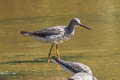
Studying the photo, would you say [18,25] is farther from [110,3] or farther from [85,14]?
[110,3]

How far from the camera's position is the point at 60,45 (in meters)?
15.1

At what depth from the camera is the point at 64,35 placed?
13.9m

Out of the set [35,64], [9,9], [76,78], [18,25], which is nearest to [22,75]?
[35,64]

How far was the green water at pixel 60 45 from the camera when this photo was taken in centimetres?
1208

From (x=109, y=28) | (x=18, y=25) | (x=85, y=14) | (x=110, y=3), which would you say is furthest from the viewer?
(x=110, y=3)

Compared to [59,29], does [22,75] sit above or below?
below

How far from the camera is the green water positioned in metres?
12.1

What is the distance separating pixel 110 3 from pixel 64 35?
831 cm

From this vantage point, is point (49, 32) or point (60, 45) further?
point (60, 45)

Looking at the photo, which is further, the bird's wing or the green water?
the bird's wing

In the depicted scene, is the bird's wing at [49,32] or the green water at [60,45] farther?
the bird's wing at [49,32]

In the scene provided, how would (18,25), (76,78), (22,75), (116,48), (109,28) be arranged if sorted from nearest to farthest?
(76,78)
(22,75)
(116,48)
(109,28)
(18,25)

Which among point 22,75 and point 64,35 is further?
point 64,35

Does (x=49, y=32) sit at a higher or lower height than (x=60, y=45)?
higher
